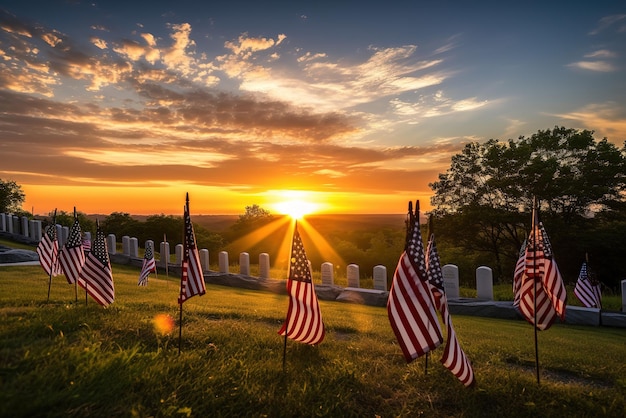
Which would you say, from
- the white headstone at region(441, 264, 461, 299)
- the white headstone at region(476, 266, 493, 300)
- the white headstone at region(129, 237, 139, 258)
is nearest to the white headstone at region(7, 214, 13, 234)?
the white headstone at region(129, 237, 139, 258)

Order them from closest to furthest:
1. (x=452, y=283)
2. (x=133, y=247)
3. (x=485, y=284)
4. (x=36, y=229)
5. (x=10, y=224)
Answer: (x=485, y=284) < (x=452, y=283) < (x=133, y=247) < (x=36, y=229) < (x=10, y=224)

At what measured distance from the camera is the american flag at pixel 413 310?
550 cm

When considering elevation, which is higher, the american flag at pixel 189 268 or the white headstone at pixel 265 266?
the american flag at pixel 189 268

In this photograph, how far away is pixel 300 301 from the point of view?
6289mm

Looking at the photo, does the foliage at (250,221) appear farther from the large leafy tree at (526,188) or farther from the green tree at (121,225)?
the large leafy tree at (526,188)

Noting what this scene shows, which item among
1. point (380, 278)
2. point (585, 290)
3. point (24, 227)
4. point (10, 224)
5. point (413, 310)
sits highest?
point (10, 224)

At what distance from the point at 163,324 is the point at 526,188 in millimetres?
22989

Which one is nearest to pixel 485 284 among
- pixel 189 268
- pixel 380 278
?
pixel 380 278

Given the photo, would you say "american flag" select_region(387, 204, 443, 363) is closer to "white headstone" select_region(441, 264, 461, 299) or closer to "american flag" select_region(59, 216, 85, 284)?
"american flag" select_region(59, 216, 85, 284)

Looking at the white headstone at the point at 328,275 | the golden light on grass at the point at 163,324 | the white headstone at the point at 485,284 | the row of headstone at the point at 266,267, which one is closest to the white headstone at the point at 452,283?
the row of headstone at the point at 266,267

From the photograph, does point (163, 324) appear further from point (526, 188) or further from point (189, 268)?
point (526, 188)

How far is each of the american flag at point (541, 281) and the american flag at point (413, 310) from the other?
174cm

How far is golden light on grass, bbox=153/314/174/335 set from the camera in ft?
24.1

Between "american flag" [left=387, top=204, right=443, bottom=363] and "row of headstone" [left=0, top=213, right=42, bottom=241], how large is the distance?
29.9m
